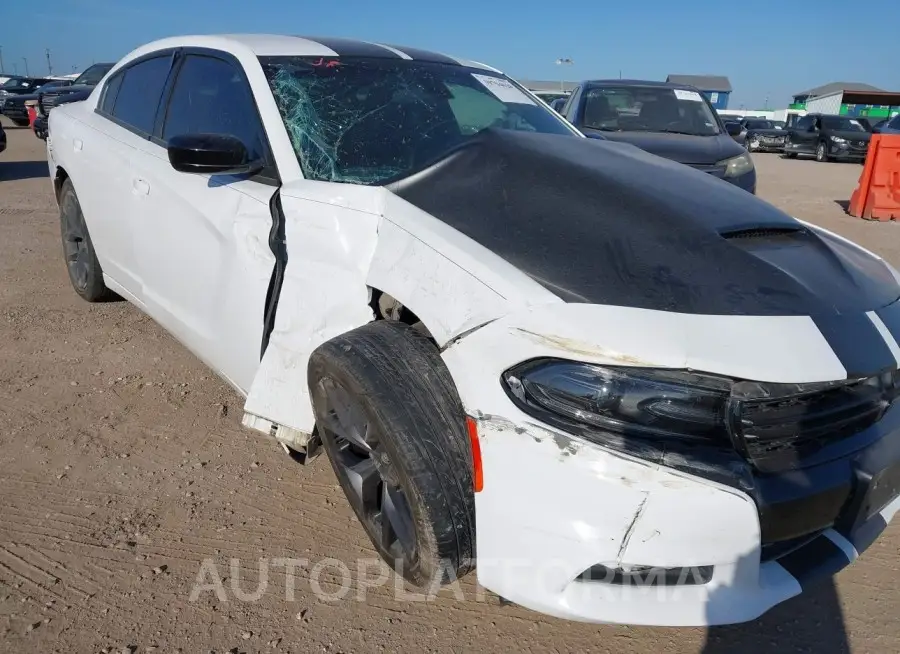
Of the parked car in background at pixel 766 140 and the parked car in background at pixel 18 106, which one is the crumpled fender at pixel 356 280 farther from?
the parked car in background at pixel 766 140

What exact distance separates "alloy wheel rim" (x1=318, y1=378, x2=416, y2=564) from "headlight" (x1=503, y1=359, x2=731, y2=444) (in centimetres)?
57

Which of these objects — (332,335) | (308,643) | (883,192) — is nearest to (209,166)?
(332,335)

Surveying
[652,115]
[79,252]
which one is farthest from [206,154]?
[652,115]

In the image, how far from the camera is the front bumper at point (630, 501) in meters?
1.56

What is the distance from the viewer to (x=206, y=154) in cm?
244

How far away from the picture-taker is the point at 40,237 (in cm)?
661

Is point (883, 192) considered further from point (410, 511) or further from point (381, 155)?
point (410, 511)

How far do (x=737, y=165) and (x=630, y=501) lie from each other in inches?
252

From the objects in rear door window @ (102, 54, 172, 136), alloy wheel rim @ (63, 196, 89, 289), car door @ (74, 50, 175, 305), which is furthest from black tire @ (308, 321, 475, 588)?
alloy wheel rim @ (63, 196, 89, 289)

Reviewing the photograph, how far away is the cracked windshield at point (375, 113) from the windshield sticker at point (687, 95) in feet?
18.4

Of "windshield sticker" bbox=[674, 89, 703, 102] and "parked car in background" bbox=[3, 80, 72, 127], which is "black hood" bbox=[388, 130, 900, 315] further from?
"parked car in background" bbox=[3, 80, 72, 127]

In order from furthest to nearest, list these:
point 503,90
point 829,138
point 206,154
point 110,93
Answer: point 829,138, point 110,93, point 503,90, point 206,154

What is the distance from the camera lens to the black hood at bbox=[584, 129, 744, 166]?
23.0 ft

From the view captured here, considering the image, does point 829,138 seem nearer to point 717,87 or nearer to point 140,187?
point 140,187
